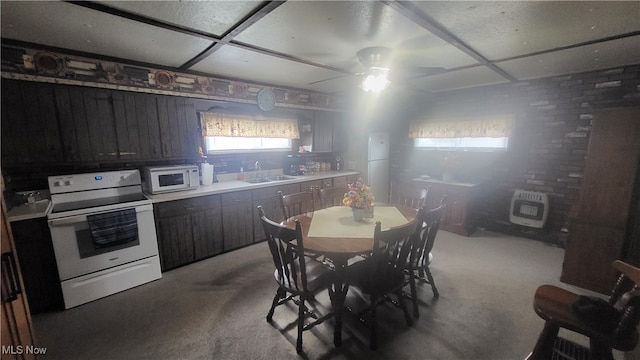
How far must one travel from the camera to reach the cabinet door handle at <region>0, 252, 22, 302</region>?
4.09 ft

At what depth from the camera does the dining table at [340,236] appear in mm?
1786

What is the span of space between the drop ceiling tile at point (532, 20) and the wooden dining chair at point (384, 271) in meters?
1.44

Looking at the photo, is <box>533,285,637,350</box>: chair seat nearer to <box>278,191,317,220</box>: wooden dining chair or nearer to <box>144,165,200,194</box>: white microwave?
<box>278,191,317,220</box>: wooden dining chair

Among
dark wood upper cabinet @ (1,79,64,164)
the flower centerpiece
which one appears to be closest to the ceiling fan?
the flower centerpiece

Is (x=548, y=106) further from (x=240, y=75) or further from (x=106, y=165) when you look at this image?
(x=106, y=165)

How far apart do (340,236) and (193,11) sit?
1865 mm

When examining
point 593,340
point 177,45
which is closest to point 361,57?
point 177,45

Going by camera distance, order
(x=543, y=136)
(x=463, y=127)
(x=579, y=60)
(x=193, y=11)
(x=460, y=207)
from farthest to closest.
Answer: (x=463, y=127) → (x=460, y=207) → (x=543, y=136) → (x=579, y=60) → (x=193, y=11)

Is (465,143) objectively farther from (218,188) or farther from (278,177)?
(218,188)

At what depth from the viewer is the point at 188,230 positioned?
2977 mm

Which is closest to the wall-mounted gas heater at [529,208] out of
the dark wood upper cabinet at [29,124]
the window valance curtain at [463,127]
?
the window valance curtain at [463,127]

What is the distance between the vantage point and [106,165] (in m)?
2.83

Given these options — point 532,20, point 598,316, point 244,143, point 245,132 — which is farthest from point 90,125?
point 598,316

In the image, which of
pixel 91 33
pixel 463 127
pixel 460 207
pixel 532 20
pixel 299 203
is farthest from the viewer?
pixel 463 127
